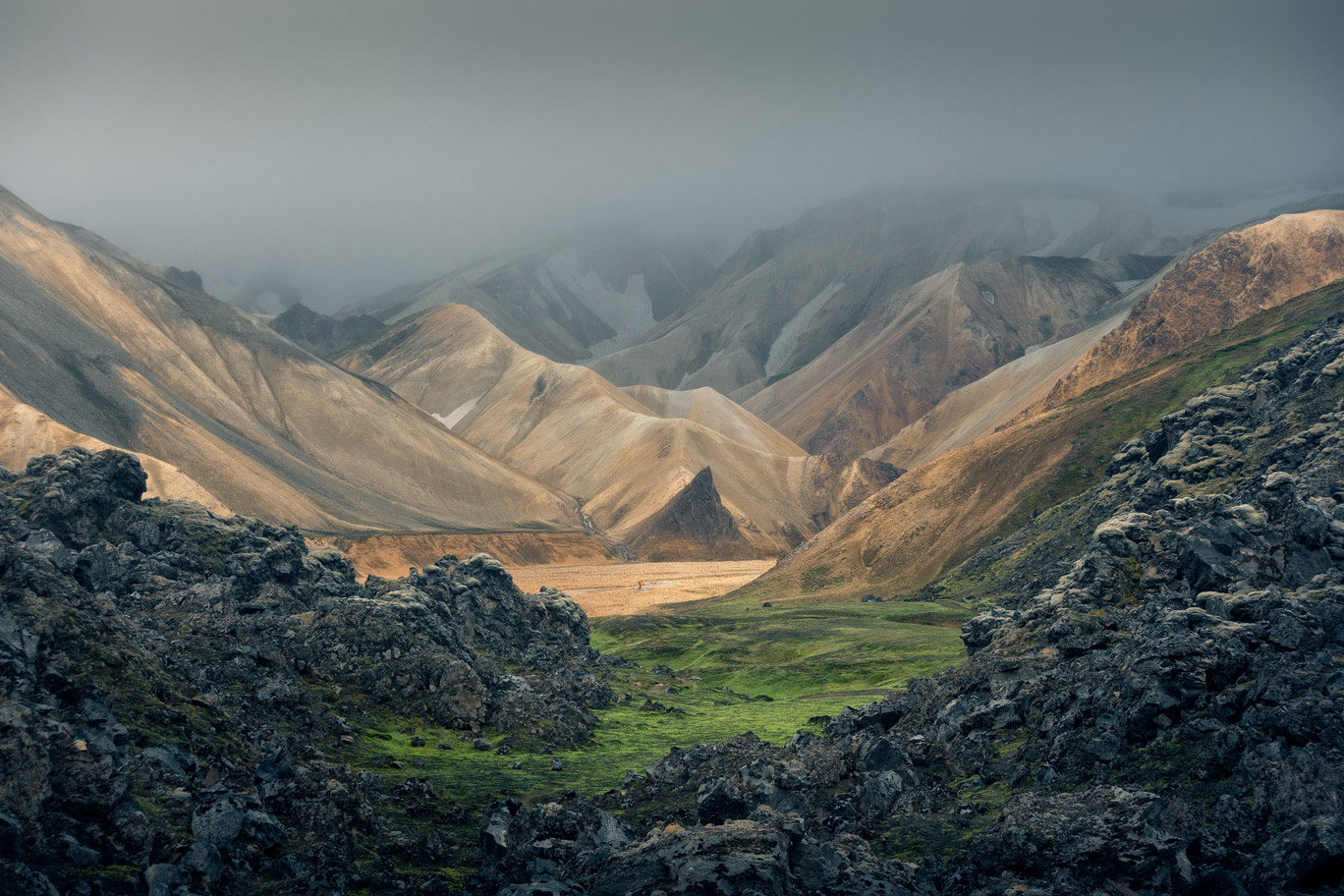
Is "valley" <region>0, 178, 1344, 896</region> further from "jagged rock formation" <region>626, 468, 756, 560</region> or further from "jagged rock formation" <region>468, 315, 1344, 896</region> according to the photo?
"jagged rock formation" <region>626, 468, 756, 560</region>

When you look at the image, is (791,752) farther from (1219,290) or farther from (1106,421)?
(1219,290)

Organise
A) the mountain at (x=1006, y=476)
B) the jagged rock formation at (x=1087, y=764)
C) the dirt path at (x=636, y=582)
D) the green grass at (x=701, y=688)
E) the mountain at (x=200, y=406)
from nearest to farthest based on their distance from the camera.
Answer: the jagged rock formation at (x=1087, y=764) → the green grass at (x=701, y=688) → the mountain at (x=1006, y=476) → the dirt path at (x=636, y=582) → the mountain at (x=200, y=406)

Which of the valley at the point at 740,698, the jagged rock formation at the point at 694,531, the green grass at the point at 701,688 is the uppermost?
the valley at the point at 740,698

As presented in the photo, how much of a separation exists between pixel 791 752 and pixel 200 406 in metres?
162

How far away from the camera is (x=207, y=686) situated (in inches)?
1208

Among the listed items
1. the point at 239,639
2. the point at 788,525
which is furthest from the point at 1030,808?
the point at 788,525

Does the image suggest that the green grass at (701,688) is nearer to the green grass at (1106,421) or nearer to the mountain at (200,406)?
→ the green grass at (1106,421)

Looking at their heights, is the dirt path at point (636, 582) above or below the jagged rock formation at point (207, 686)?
below

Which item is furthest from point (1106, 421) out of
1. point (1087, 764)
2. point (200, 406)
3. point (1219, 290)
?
point (200, 406)

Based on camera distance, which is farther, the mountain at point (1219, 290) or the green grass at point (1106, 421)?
the mountain at point (1219, 290)

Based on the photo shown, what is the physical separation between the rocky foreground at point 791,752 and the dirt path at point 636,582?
223 feet

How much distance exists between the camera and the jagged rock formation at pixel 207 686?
19.0 meters

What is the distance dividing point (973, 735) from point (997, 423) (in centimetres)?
16698

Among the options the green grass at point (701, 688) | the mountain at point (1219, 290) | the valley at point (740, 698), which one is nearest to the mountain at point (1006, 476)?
the valley at point (740, 698)
